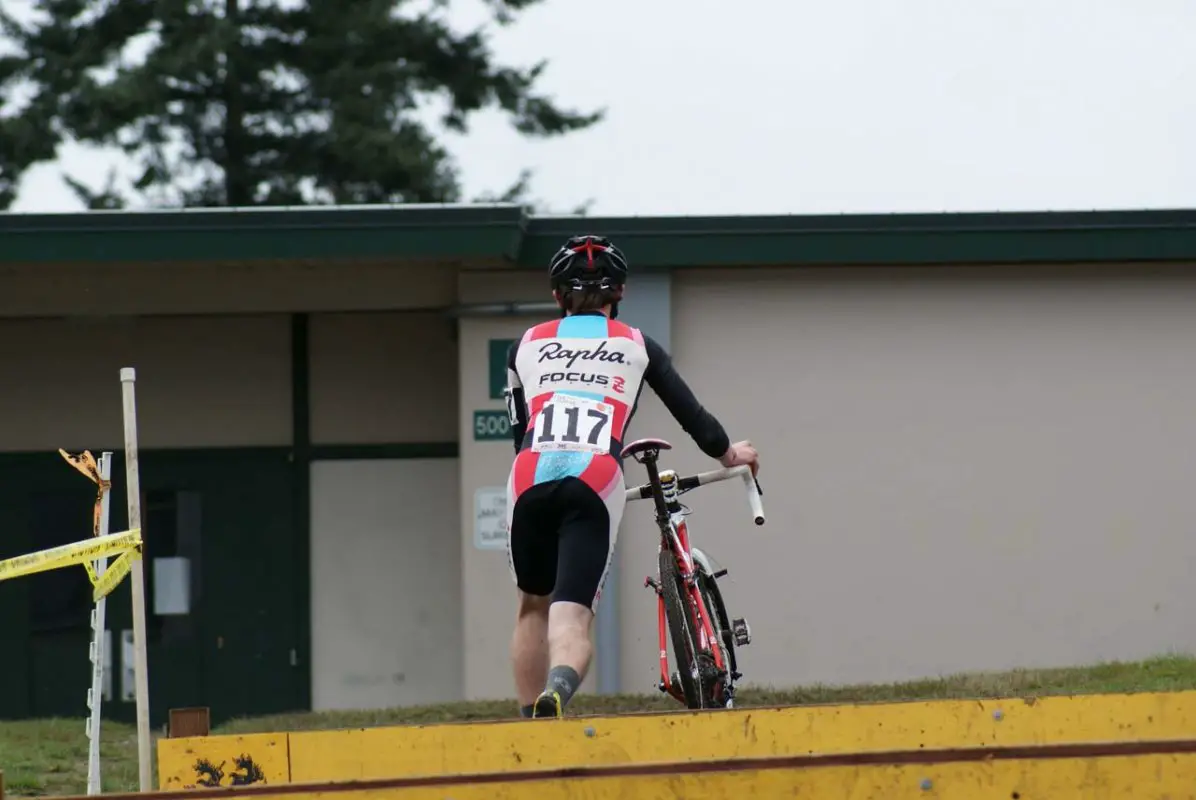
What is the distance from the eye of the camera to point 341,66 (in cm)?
2823

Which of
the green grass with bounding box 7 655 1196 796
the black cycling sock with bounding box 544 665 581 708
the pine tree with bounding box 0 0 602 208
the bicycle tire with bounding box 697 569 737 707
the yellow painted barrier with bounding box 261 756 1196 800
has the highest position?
the pine tree with bounding box 0 0 602 208

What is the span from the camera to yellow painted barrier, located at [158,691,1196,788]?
546 cm

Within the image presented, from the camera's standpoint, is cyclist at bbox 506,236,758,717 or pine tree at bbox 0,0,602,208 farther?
pine tree at bbox 0,0,602,208

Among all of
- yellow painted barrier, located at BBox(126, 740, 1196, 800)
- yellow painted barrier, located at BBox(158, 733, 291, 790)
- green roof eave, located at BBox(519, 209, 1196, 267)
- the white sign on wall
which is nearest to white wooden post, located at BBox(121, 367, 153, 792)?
yellow painted barrier, located at BBox(158, 733, 291, 790)

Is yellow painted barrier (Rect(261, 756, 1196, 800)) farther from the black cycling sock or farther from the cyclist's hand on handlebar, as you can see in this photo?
the cyclist's hand on handlebar

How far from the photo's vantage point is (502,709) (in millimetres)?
10227

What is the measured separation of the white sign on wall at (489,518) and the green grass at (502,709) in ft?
6.21

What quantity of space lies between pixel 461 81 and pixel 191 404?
1577 cm

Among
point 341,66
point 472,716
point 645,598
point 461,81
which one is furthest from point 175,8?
point 472,716

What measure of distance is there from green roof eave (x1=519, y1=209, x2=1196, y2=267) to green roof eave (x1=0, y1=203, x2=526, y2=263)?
56 centimetres

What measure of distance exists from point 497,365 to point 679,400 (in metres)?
6.00

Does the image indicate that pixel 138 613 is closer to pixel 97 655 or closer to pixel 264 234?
pixel 97 655

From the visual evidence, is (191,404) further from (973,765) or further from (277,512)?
(973,765)

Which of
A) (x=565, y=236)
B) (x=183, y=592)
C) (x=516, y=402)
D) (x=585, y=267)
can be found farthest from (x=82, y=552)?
(x=183, y=592)
